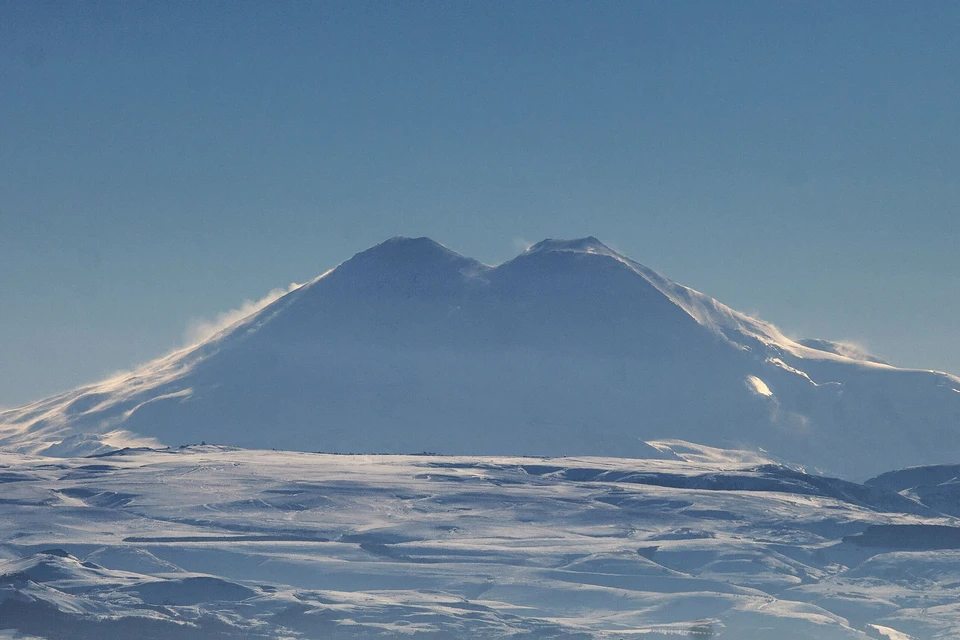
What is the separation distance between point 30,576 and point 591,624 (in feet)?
169

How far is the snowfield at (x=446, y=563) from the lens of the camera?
12731 centimetres

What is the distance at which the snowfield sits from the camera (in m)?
127

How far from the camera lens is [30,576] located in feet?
423

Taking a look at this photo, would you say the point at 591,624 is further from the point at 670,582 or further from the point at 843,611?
the point at 843,611

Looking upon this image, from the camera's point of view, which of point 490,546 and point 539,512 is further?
point 539,512

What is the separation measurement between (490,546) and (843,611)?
39245mm

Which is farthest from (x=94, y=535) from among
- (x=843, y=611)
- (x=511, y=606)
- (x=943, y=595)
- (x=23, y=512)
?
(x=943, y=595)

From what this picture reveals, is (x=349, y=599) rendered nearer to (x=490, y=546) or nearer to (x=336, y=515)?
(x=490, y=546)

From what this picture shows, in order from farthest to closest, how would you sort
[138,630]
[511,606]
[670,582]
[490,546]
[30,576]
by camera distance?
[490,546] < [670,582] < [511,606] < [30,576] < [138,630]

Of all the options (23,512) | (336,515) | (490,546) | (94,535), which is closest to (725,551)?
(490,546)

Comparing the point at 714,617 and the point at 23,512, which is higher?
the point at 23,512

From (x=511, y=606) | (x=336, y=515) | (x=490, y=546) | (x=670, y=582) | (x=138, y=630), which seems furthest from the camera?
(x=336, y=515)

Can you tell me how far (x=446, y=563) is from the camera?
152 meters

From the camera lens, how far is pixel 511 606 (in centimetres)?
13750
